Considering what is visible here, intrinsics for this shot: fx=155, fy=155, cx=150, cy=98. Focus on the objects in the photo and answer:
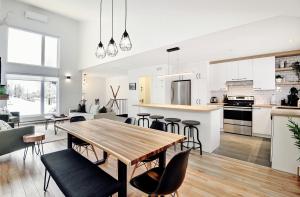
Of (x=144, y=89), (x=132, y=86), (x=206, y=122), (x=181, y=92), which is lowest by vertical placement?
(x=206, y=122)

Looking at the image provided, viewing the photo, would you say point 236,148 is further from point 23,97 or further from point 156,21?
point 23,97

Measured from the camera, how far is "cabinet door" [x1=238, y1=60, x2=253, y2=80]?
4.82 meters

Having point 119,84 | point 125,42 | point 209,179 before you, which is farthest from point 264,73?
point 119,84

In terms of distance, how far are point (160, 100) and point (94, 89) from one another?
A: 616 centimetres

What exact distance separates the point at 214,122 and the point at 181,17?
2.51m

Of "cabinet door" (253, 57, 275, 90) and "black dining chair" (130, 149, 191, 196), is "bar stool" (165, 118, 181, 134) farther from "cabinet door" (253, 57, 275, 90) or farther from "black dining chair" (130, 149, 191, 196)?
"cabinet door" (253, 57, 275, 90)

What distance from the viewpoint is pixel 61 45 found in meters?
7.48

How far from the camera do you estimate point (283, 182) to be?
2307mm

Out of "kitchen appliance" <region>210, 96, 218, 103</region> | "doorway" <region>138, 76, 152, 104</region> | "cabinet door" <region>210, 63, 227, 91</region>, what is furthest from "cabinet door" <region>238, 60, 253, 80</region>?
"doorway" <region>138, 76, 152, 104</region>

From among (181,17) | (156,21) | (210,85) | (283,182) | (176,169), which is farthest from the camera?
(210,85)

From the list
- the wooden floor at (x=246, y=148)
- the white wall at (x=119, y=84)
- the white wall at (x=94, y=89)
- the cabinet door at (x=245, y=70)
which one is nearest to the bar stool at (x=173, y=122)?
the wooden floor at (x=246, y=148)

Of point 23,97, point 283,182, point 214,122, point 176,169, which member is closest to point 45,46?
point 23,97

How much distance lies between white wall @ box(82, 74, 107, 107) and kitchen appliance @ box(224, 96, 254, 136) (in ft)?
26.5

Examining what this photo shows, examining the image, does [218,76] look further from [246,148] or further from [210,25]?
[210,25]
